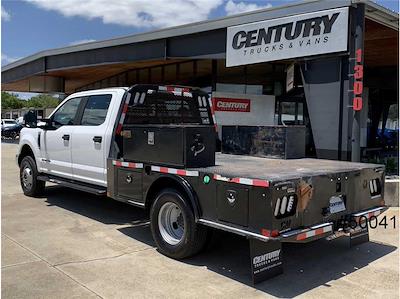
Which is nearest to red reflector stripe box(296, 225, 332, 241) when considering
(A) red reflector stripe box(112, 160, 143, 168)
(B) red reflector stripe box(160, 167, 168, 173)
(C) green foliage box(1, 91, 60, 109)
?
(B) red reflector stripe box(160, 167, 168, 173)

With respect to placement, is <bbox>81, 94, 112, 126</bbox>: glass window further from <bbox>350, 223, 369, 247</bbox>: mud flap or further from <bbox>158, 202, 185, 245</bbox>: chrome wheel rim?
<bbox>350, 223, 369, 247</bbox>: mud flap

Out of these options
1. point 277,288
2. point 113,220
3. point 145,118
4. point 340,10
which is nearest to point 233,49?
point 340,10

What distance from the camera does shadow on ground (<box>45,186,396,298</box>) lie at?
457cm

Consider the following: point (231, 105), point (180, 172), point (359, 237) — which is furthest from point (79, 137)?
point (231, 105)

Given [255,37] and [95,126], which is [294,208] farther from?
[255,37]

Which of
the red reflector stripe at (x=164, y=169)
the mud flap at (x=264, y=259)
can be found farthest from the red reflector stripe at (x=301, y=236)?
the red reflector stripe at (x=164, y=169)

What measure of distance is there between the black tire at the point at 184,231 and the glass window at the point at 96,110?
2.07 m

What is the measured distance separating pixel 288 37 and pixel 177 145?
519cm

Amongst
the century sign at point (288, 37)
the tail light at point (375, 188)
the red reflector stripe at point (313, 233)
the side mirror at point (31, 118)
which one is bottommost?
the red reflector stripe at point (313, 233)

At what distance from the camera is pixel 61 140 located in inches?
302

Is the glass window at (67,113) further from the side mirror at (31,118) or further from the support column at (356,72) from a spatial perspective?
the support column at (356,72)

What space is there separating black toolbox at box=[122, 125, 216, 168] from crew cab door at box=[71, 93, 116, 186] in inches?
47.8

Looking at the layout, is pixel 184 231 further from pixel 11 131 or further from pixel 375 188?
pixel 11 131

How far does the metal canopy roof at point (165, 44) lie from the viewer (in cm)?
895
